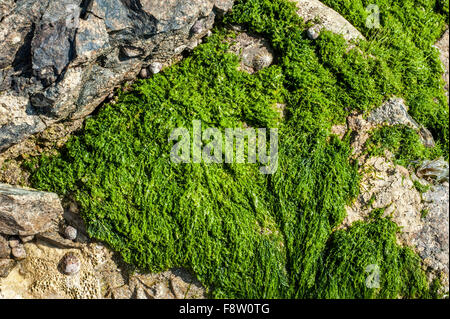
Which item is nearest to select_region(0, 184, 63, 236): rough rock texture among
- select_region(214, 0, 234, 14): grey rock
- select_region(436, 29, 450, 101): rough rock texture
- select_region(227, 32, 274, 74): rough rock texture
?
select_region(227, 32, 274, 74): rough rock texture

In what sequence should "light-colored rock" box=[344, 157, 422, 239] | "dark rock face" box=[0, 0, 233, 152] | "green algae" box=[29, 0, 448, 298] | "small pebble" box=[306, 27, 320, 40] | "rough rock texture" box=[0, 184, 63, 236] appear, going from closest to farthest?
"dark rock face" box=[0, 0, 233, 152] → "rough rock texture" box=[0, 184, 63, 236] → "green algae" box=[29, 0, 448, 298] → "light-colored rock" box=[344, 157, 422, 239] → "small pebble" box=[306, 27, 320, 40]

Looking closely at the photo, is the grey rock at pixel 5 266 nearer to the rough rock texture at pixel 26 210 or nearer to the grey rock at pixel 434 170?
the rough rock texture at pixel 26 210

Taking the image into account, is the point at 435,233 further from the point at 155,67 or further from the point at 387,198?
the point at 155,67

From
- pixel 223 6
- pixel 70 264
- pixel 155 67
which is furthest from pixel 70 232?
pixel 223 6

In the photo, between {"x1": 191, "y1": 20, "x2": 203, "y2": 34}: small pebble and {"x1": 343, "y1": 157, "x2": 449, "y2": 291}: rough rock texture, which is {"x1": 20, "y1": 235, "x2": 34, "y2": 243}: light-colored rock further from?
{"x1": 343, "y1": 157, "x2": 449, "y2": 291}: rough rock texture

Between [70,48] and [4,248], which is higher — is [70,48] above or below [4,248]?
above
